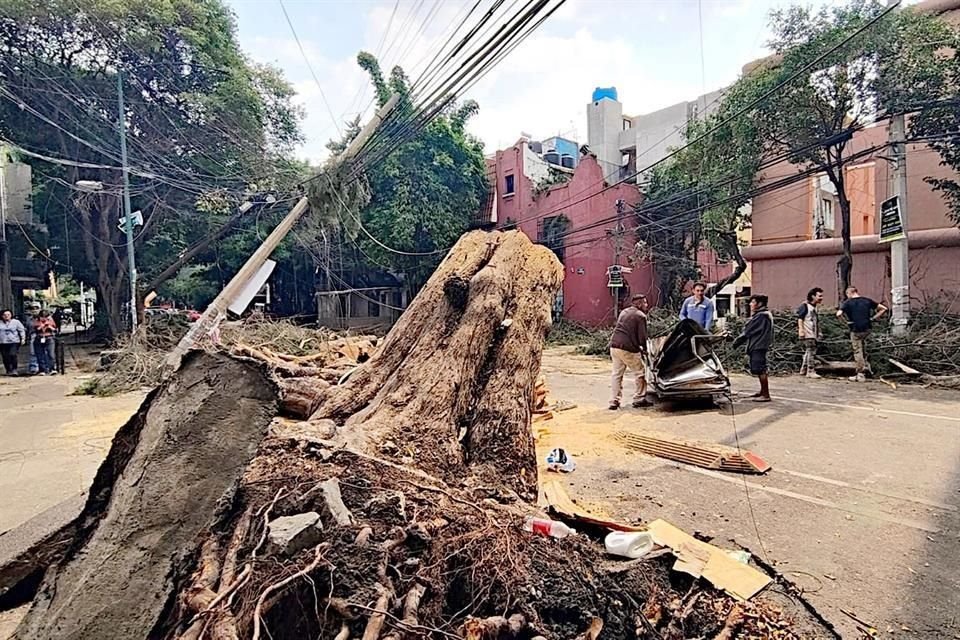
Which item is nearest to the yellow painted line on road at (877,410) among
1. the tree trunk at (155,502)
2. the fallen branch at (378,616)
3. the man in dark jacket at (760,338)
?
the man in dark jacket at (760,338)

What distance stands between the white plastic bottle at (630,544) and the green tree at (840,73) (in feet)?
35.1

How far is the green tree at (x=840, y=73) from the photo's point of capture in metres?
10.5

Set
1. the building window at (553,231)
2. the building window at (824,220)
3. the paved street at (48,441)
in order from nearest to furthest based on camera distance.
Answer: the paved street at (48,441), the building window at (824,220), the building window at (553,231)

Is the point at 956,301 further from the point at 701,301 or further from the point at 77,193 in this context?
the point at 77,193

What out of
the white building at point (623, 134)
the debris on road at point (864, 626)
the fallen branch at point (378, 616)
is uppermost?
the white building at point (623, 134)

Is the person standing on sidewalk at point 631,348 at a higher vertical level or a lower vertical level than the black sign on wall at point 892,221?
lower

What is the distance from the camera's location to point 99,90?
1620 centimetres

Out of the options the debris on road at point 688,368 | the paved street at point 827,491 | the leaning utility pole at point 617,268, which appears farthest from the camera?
the leaning utility pole at point 617,268

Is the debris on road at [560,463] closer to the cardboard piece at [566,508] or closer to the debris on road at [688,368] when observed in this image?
the cardboard piece at [566,508]

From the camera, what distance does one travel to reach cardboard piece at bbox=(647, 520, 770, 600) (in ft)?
8.72

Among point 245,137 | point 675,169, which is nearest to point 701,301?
point 675,169

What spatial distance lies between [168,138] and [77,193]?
11.0ft

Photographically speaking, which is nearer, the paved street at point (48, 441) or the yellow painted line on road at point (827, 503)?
the yellow painted line on road at point (827, 503)

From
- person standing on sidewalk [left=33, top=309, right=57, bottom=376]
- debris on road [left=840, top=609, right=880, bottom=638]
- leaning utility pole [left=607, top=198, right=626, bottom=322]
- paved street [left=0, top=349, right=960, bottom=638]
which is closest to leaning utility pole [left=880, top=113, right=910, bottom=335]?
paved street [left=0, top=349, right=960, bottom=638]
